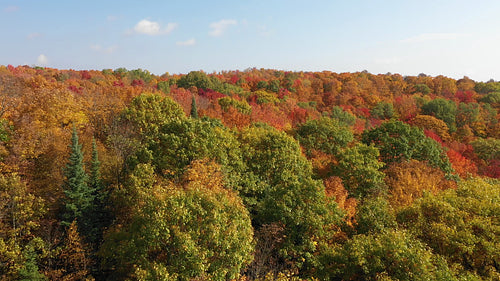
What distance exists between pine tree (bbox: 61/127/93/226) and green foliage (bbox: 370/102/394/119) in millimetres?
87141

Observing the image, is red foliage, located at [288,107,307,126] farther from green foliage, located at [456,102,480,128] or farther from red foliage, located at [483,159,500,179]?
green foliage, located at [456,102,480,128]

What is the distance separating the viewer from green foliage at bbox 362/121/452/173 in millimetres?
39250

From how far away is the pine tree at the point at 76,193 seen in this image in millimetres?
23688

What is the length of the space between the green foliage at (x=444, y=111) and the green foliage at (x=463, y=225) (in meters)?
64.4

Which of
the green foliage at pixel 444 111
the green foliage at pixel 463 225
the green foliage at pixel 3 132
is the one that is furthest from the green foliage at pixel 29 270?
the green foliage at pixel 444 111

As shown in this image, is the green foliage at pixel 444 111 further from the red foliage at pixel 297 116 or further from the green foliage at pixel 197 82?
the green foliage at pixel 197 82

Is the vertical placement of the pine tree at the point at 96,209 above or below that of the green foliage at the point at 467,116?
below

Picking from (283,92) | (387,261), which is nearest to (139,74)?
(283,92)

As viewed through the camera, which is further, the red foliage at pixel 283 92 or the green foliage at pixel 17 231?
the red foliage at pixel 283 92

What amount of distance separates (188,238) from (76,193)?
45.3 ft

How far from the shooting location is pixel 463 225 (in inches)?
737

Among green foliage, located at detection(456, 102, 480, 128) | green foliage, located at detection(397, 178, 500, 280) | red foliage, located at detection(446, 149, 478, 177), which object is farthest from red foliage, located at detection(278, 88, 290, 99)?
green foliage, located at detection(397, 178, 500, 280)

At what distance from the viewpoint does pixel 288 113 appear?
83688 millimetres

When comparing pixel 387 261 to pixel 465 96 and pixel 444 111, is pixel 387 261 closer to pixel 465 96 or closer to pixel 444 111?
pixel 444 111
